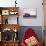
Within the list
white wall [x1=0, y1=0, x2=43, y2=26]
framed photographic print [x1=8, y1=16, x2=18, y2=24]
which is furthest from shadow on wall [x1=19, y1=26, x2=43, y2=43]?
framed photographic print [x1=8, y1=16, x2=18, y2=24]

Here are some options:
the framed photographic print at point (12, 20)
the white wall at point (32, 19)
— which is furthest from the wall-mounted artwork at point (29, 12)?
the framed photographic print at point (12, 20)

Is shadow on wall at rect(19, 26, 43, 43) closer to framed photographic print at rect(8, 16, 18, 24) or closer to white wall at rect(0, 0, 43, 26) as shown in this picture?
white wall at rect(0, 0, 43, 26)

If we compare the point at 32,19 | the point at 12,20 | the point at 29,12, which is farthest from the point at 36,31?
the point at 12,20

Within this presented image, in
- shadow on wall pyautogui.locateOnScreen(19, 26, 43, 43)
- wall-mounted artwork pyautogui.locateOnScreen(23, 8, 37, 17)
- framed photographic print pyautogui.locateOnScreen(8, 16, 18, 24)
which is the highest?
wall-mounted artwork pyautogui.locateOnScreen(23, 8, 37, 17)

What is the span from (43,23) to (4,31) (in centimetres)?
115

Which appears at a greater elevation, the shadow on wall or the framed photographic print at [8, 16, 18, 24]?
the framed photographic print at [8, 16, 18, 24]

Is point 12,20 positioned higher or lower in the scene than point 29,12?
lower

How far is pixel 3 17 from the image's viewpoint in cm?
462

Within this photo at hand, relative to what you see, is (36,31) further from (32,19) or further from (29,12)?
(29,12)

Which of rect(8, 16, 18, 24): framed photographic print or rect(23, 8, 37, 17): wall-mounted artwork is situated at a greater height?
rect(23, 8, 37, 17): wall-mounted artwork

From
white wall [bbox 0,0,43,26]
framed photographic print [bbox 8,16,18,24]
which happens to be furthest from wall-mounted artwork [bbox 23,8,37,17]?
framed photographic print [bbox 8,16,18,24]

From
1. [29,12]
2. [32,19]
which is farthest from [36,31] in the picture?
[29,12]

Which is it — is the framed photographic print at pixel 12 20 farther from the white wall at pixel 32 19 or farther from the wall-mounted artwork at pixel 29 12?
the wall-mounted artwork at pixel 29 12

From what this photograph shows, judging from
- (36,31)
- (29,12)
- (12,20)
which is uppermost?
(29,12)
